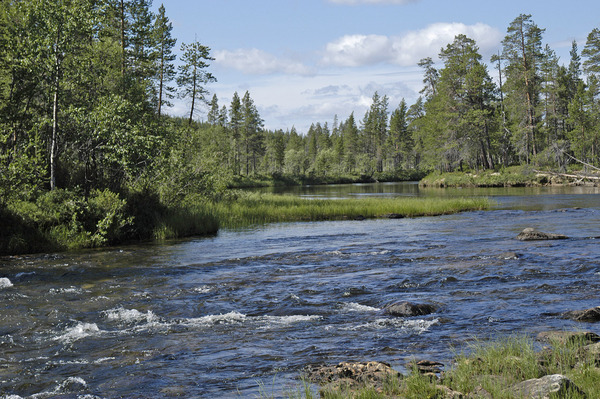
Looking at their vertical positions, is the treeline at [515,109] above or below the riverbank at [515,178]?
above

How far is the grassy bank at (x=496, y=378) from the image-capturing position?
5961 millimetres

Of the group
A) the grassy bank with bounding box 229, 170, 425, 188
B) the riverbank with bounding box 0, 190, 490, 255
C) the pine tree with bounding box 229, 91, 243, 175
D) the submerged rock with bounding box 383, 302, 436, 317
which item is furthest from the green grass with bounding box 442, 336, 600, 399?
the pine tree with bounding box 229, 91, 243, 175

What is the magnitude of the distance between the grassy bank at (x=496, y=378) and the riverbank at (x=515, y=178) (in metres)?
54.8

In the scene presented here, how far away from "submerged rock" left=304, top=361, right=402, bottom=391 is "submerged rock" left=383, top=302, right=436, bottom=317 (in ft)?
12.1

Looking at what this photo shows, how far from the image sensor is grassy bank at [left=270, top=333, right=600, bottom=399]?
5961 millimetres

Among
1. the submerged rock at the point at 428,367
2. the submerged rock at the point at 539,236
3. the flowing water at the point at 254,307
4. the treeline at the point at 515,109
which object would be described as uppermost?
the treeline at the point at 515,109

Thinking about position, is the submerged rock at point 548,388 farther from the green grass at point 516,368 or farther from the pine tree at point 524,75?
the pine tree at point 524,75

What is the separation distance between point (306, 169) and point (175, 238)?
98501 millimetres

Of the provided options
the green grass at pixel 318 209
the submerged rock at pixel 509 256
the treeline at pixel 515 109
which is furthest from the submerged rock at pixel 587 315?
the treeline at pixel 515 109

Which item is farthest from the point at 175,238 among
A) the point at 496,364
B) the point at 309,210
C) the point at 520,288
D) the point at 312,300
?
the point at 496,364

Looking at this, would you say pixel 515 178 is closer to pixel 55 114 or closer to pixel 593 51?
pixel 593 51

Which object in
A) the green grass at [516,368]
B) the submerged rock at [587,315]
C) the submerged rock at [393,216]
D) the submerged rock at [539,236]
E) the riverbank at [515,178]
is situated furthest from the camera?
the riverbank at [515,178]

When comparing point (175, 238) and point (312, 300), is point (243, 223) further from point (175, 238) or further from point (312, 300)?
point (312, 300)

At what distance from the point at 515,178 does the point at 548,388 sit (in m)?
65.4
